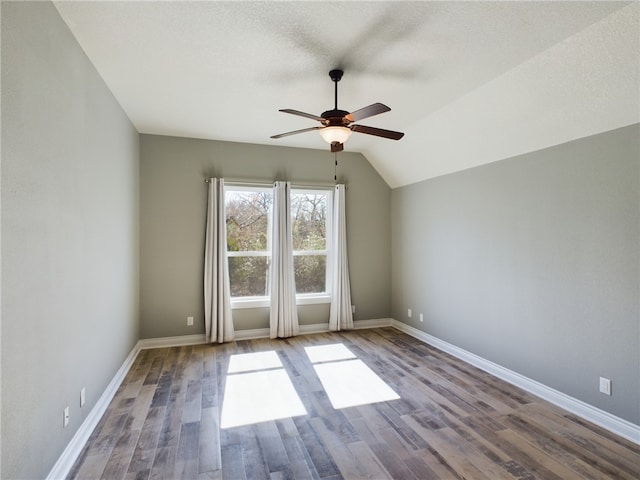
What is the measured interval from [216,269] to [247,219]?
0.87m

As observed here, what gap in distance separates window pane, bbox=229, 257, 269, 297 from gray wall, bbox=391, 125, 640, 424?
2.45 metres

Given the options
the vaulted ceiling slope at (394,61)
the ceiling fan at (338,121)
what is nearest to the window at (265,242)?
the vaulted ceiling slope at (394,61)

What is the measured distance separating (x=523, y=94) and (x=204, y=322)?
14.8 feet

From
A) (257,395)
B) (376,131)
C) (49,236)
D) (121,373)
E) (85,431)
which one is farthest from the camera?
(121,373)

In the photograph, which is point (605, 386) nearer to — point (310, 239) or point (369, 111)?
point (369, 111)

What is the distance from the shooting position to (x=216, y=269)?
4656mm

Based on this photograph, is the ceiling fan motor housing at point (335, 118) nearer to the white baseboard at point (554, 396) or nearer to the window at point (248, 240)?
the window at point (248, 240)

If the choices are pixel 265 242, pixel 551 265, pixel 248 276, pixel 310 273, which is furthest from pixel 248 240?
pixel 551 265

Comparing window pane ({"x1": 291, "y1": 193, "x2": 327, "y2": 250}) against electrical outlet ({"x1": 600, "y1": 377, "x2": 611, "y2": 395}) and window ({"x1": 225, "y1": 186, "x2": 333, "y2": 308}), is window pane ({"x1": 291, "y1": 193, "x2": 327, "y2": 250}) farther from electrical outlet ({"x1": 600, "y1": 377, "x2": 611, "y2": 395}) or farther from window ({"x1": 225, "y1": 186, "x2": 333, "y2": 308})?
electrical outlet ({"x1": 600, "y1": 377, "x2": 611, "y2": 395})

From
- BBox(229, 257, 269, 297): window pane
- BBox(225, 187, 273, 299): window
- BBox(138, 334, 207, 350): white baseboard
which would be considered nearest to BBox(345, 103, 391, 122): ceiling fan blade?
BBox(225, 187, 273, 299): window

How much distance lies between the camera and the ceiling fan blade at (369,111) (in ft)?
7.88

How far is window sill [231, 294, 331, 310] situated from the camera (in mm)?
4887

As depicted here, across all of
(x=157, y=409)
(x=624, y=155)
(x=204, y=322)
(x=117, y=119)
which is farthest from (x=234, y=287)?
(x=624, y=155)

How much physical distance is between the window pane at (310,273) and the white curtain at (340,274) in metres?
0.21
